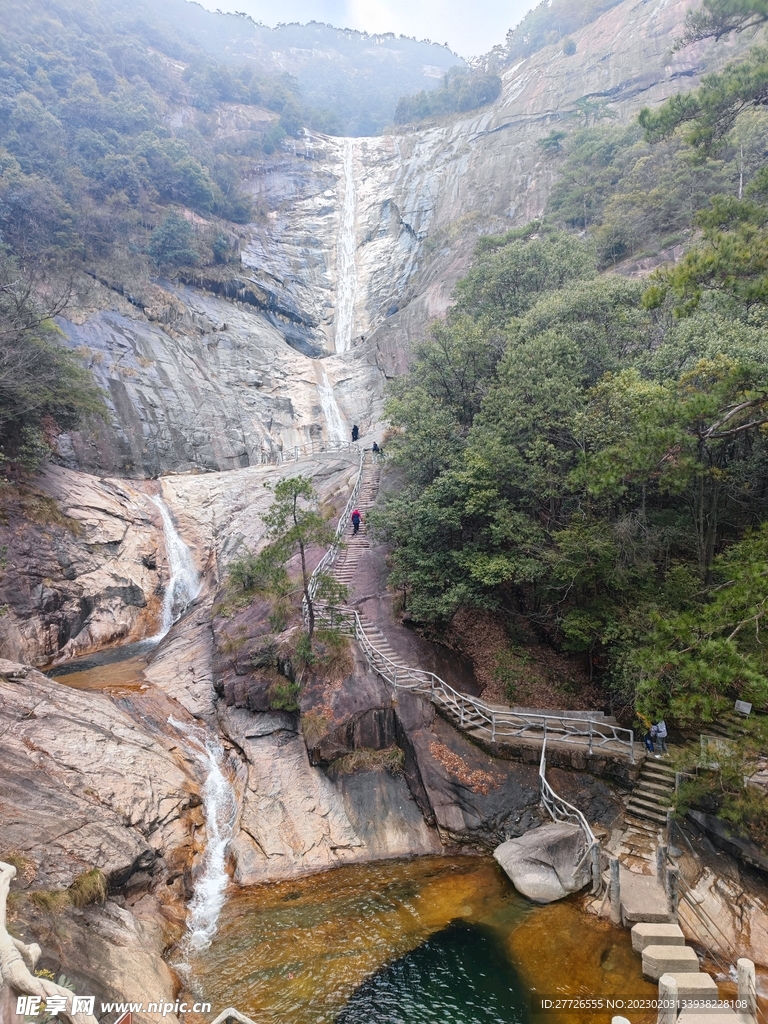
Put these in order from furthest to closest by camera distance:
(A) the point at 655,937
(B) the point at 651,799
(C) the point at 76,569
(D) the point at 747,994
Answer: (C) the point at 76,569 → (B) the point at 651,799 → (A) the point at 655,937 → (D) the point at 747,994

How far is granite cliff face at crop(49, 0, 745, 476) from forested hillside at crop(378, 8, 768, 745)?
634 inches

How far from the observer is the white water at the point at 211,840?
930 cm

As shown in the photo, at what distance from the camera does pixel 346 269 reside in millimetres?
50000

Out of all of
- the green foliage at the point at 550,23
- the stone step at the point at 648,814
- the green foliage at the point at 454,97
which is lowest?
the stone step at the point at 648,814

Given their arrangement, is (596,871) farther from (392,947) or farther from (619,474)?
(619,474)

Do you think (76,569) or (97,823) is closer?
(97,823)

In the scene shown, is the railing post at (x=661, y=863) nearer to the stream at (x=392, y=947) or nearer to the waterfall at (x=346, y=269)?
the stream at (x=392, y=947)

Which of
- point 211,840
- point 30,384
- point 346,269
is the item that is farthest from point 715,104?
point 346,269

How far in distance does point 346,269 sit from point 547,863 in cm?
5056

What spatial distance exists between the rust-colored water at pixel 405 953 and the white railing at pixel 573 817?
0.70 metres

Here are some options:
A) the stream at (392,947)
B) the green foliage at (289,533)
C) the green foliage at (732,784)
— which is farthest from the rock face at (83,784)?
the green foliage at (732,784)

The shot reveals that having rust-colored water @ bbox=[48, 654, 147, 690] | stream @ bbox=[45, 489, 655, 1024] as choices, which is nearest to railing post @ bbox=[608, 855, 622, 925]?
stream @ bbox=[45, 489, 655, 1024]

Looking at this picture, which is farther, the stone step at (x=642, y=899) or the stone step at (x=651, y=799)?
the stone step at (x=651, y=799)

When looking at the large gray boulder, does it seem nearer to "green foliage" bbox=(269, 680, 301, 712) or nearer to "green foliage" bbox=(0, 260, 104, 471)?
"green foliage" bbox=(269, 680, 301, 712)
